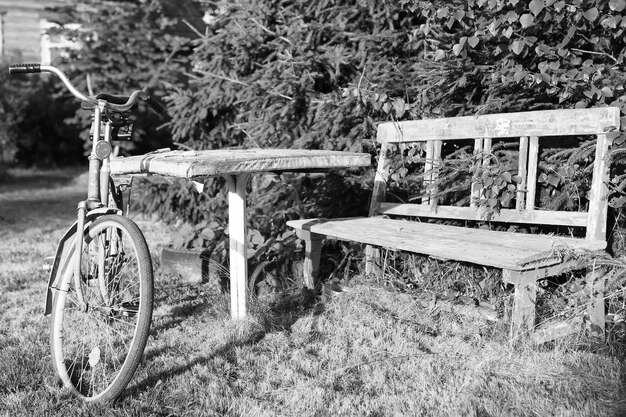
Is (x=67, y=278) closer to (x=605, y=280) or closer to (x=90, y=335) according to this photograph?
(x=90, y=335)

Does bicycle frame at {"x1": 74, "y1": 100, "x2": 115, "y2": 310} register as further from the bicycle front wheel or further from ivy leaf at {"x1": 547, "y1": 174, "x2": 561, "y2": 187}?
ivy leaf at {"x1": 547, "y1": 174, "x2": 561, "y2": 187}

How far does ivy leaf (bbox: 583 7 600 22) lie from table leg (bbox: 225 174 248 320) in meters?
1.91

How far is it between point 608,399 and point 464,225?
1868mm

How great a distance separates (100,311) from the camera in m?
3.11

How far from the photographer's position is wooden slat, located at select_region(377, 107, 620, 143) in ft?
11.3

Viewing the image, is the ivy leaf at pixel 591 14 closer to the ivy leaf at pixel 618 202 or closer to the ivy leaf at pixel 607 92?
the ivy leaf at pixel 607 92

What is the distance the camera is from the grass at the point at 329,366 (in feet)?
9.02

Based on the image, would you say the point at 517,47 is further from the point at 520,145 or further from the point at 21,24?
the point at 21,24

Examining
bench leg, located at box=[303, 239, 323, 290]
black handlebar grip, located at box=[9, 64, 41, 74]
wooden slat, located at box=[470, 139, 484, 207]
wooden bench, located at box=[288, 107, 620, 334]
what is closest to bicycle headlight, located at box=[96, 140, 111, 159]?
black handlebar grip, located at box=[9, 64, 41, 74]

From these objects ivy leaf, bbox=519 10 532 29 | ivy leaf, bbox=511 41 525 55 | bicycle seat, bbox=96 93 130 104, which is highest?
ivy leaf, bbox=519 10 532 29

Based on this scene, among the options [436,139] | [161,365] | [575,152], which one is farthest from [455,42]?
[161,365]

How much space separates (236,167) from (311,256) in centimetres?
122

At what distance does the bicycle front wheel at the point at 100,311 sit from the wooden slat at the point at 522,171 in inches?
81.0

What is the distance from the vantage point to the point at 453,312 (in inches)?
148
